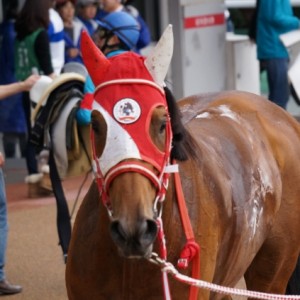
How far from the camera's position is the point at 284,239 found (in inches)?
219

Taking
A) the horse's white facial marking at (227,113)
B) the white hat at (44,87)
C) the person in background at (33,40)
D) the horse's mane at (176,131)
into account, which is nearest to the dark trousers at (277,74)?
the person in background at (33,40)

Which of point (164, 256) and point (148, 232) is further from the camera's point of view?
point (164, 256)

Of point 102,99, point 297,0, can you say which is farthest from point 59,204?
point 297,0

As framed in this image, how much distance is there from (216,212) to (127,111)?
33.2 inches

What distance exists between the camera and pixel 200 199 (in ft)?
15.0

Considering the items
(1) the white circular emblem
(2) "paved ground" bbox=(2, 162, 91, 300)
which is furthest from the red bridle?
(2) "paved ground" bbox=(2, 162, 91, 300)

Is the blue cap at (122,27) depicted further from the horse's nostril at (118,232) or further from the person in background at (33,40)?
the horse's nostril at (118,232)

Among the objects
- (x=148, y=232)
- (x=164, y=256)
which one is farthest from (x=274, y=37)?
(x=148, y=232)

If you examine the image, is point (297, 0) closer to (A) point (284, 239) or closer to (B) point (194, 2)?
(B) point (194, 2)

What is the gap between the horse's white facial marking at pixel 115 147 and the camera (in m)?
3.96

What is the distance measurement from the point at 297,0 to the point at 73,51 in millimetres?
5790

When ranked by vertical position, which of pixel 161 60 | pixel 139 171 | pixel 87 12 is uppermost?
pixel 161 60

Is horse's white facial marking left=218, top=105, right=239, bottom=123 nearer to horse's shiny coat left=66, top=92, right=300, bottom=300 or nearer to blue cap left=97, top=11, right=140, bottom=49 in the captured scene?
horse's shiny coat left=66, top=92, right=300, bottom=300

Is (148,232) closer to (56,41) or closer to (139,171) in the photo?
(139,171)
